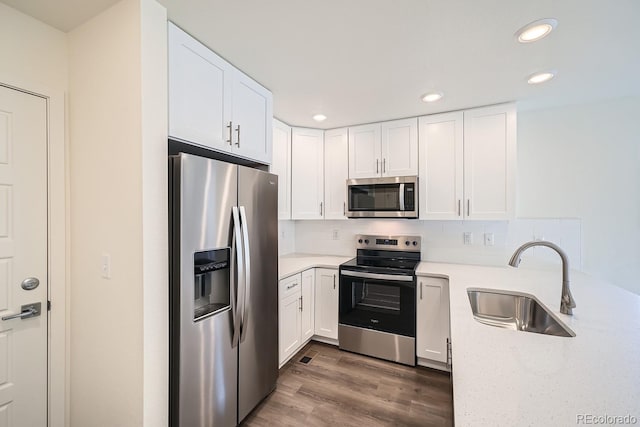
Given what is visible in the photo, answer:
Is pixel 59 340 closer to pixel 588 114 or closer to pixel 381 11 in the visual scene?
pixel 381 11

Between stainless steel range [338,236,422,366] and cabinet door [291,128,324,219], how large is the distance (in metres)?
0.76

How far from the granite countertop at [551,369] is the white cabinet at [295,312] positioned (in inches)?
54.8

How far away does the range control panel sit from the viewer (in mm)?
2889

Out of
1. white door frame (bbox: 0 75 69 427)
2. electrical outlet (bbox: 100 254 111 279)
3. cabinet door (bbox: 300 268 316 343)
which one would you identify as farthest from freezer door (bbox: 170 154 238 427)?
cabinet door (bbox: 300 268 316 343)

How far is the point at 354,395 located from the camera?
6.81 ft

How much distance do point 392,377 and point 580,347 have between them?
1.64 metres

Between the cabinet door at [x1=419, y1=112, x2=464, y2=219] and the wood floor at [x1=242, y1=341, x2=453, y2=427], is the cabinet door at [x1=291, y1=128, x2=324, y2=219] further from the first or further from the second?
the wood floor at [x1=242, y1=341, x2=453, y2=427]

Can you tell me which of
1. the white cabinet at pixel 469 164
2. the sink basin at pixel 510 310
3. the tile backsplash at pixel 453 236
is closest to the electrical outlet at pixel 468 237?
the tile backsplash at pixel 453 236

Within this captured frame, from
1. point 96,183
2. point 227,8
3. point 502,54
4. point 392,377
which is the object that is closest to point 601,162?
point 502,54

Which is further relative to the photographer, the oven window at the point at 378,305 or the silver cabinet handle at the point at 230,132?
the oven window at the point at 378,305

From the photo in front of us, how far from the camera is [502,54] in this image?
162 centimetres

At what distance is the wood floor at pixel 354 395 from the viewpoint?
6.02 feet

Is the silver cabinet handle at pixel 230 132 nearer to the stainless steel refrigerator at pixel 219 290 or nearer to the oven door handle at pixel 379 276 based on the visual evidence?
the stainless steel refrigerator at pixel 219 290

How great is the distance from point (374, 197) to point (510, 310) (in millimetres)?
1478
